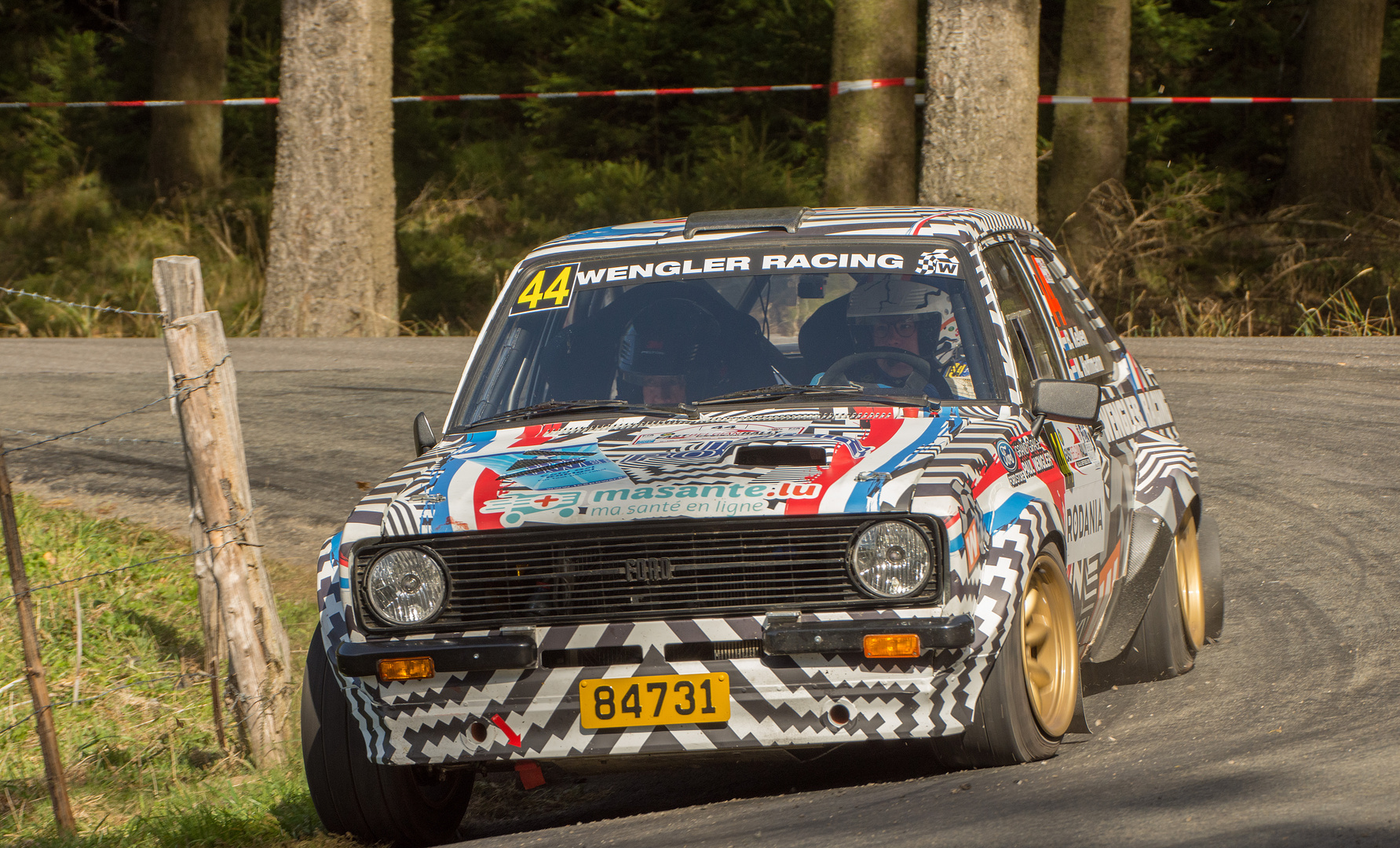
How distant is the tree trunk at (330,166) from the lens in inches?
646

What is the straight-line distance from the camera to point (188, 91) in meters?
25.5

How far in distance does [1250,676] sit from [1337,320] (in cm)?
1008

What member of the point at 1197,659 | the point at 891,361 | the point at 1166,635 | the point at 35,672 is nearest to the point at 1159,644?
the point at 1166,635

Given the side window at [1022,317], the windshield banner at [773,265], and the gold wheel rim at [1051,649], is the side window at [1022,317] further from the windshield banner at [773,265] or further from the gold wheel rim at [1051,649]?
the gold wheel rim at [1051,649]

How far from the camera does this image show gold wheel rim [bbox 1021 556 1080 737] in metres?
4.81

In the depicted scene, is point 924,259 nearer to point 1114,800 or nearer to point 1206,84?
point 1114,800

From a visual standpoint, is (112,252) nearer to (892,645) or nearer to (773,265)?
(773,265)

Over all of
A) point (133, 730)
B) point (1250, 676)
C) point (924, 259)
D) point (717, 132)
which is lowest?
point (133, 730)

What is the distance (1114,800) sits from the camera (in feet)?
14.1

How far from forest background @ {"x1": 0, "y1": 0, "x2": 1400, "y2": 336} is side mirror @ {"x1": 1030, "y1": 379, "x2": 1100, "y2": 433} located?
1142cm

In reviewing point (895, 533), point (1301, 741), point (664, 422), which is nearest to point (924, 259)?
point (664, 422)

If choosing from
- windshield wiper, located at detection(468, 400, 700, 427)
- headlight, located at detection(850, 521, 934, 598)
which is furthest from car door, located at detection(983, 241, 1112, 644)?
windshield wiper, located at detection(468, 400, 700, 427)

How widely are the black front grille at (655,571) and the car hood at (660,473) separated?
42mm

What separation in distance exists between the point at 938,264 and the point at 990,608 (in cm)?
157
